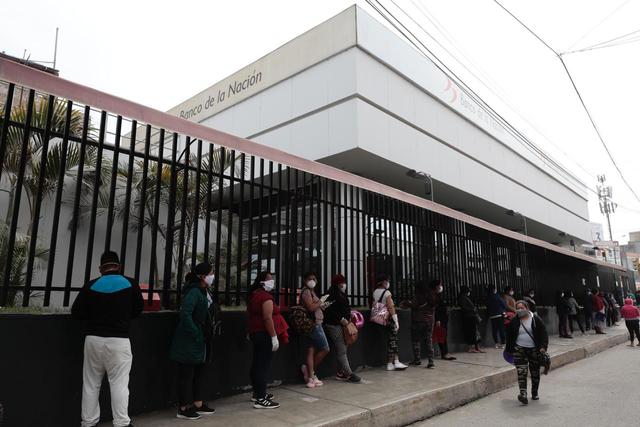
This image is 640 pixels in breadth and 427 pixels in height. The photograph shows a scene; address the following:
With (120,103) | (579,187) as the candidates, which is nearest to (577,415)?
(120,103)

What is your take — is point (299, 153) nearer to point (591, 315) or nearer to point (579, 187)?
point (591, 315)

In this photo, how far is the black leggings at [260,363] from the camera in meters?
5.22

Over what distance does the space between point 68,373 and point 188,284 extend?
139 cm

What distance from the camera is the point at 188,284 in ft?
16.4

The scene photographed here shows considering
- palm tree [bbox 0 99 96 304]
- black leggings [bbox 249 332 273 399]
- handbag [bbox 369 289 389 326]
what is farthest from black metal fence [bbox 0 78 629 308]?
black leggings [bbox 249 332 273 399]

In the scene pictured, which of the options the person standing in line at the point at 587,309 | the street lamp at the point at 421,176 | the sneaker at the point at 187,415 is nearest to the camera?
the sneaker at the point at 187,415

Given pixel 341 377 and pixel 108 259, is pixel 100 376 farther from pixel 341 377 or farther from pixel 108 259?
pixel 341 377

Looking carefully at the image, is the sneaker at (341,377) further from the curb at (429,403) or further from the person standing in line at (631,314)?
the person standing in line at (631,314)

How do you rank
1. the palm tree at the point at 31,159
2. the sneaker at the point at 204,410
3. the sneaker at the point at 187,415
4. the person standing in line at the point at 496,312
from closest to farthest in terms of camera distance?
the sneaker at the point at 187,415 < the sneaker at the point at 204,410 < the palm tree at the point at 31,159 < the person standing in line at the point at 496,312

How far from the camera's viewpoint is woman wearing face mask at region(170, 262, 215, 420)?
472 centimetres

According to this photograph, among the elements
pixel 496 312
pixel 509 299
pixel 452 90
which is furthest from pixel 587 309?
pixel 452 90

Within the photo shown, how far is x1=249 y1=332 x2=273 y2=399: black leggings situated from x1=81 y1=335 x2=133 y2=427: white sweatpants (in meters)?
1.57

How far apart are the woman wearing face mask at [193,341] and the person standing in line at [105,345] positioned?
692 mm

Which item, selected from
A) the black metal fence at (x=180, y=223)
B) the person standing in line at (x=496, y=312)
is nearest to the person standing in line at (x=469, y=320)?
the black metal fence at (x=180, y=223)
